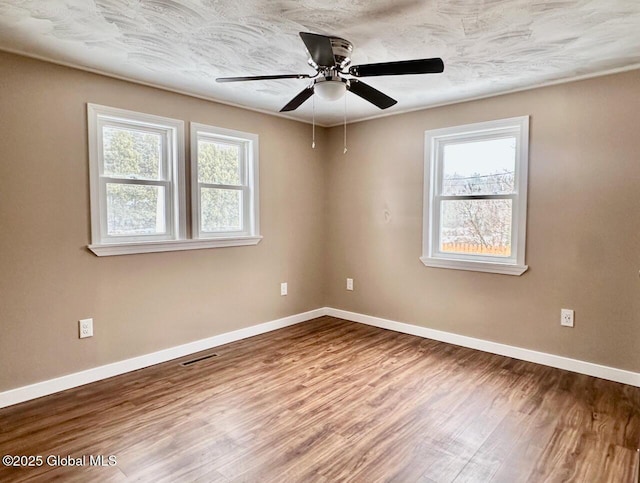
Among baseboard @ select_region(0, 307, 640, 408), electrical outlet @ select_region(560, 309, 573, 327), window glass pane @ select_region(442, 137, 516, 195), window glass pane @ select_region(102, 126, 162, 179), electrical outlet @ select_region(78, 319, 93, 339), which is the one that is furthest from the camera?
window glass pane @ select_region(442, 137, 516, 195)

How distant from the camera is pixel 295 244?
456 cm

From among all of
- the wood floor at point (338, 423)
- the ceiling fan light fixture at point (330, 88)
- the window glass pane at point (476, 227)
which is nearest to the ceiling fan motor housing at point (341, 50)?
the ceiling fan light fixture at point (330, 88)

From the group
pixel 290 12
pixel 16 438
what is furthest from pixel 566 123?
pixel 16 438

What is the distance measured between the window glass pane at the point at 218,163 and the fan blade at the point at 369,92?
1753 mm

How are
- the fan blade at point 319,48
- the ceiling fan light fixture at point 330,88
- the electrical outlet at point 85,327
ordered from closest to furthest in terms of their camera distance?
the fan blade at point 319,48 < the ceiling fan light fixture at point 330,88 < the electrical outlet at point 85,327

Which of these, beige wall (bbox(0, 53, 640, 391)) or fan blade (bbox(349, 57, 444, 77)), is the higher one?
fan blade (bbox(349, 57, 444, 77))

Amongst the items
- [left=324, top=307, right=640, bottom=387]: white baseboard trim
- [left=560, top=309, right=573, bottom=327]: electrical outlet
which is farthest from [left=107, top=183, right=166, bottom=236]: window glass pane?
[left=560, top=309, right=573, bottom=327]: electrical outlet

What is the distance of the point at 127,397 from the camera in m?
2.76

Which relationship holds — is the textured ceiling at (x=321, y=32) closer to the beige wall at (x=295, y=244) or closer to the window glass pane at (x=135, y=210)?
the beige wall at (x=295, y=244)

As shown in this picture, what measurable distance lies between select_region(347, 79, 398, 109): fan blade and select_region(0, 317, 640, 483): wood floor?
2.03 m

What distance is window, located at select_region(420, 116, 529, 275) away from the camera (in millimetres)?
3451

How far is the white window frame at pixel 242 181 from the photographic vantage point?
3594 millimetres

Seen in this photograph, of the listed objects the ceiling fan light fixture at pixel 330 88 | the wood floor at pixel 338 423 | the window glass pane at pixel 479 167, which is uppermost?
the ceiling fan light fixture at pixel 330 88

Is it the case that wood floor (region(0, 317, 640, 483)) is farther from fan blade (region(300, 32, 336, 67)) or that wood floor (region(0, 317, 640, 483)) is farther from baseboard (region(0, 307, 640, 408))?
fan blade (region(300, 32, 336, 67))
